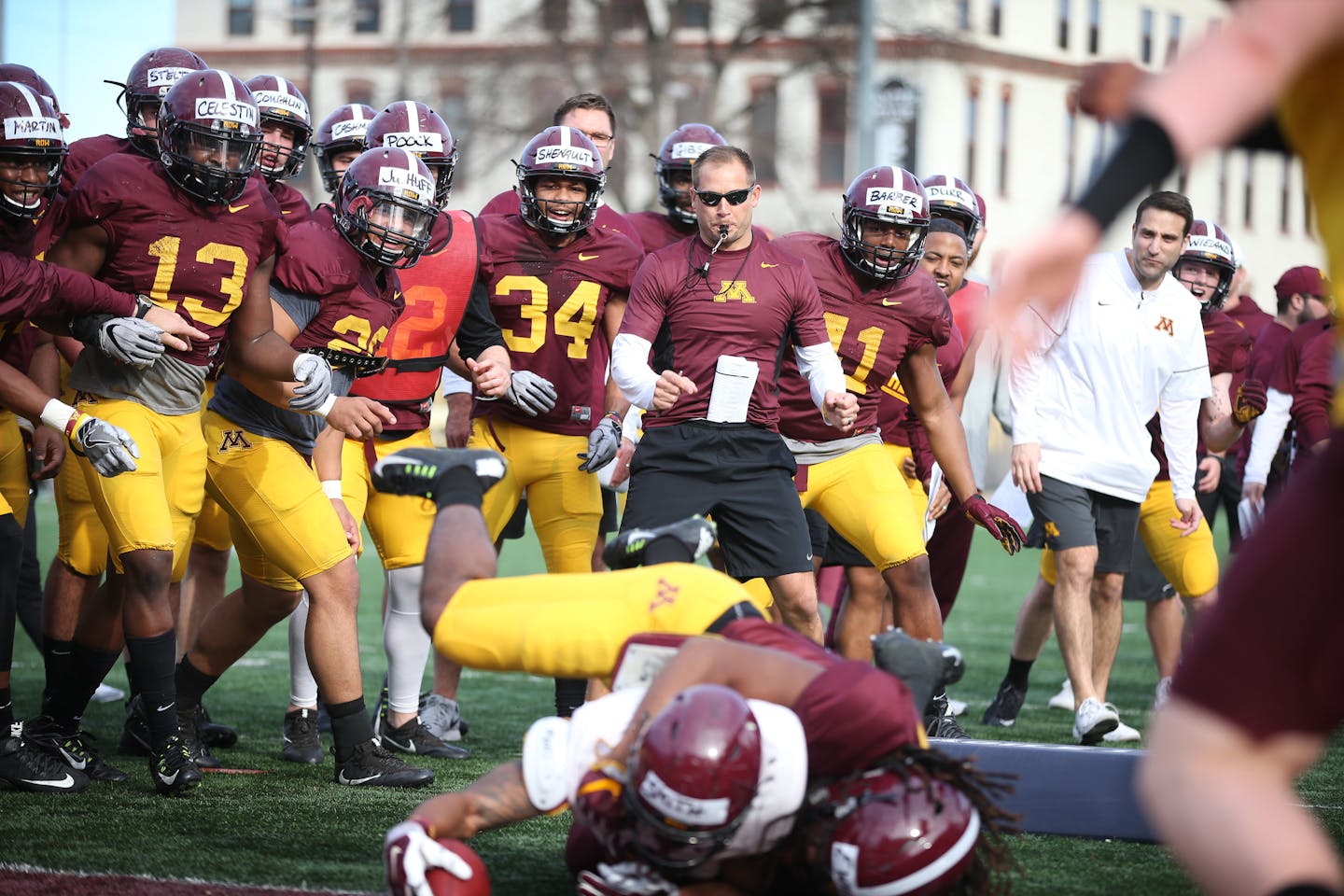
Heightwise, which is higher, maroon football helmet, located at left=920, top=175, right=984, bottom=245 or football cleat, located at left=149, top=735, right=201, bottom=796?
maroon football helmet, located at left=920, top=175, right=984, bottom=245

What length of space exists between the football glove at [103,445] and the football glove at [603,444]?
5.82 ft

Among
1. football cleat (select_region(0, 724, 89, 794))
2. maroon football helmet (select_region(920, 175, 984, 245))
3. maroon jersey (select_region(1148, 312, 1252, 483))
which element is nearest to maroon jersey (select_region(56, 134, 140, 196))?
football cleat (select_region(0, 724, 89, 794))

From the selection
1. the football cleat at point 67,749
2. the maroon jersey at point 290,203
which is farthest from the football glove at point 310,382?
the maroon jersey at point 290,203

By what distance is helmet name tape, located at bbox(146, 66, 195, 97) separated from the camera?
19.5ft

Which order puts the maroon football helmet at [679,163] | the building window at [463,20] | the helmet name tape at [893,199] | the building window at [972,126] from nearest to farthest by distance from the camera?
the helmet name tape at [893,199] < the maroon football helmet at [679,163] < the building window at [972,126] < the building window at [463,20]

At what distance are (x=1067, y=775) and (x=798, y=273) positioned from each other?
6.97 feet

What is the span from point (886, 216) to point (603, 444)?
1365mm

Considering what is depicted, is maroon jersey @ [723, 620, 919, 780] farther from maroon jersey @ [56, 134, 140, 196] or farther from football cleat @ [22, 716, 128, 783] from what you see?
maroon jersey @ [56, 134, 140, 196]

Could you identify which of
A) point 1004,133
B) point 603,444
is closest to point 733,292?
point 603,444

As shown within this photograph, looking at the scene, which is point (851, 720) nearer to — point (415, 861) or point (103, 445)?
point (415, 861)

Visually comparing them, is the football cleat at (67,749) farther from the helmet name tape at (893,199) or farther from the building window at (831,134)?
the building window at (831,134)

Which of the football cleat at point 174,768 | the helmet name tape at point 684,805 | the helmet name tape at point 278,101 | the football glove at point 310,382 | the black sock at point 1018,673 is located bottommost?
the black sock at point 1018,673

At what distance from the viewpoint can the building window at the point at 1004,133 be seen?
38.8m

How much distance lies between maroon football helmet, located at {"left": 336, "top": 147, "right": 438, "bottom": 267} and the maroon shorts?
3.74 m
